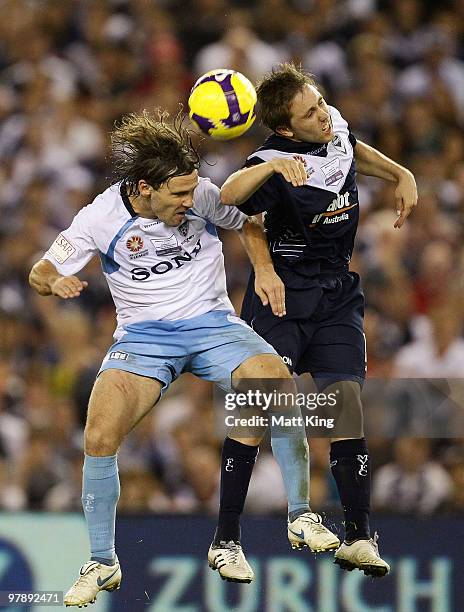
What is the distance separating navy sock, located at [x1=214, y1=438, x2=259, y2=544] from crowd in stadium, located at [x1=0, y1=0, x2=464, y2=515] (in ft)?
4.01

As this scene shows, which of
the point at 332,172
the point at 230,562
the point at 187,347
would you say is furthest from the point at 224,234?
the point at 230,562

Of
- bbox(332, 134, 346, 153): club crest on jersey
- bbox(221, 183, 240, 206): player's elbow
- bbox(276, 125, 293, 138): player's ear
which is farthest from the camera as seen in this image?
bbox(332, 134, 346, 153): club crest on jersey

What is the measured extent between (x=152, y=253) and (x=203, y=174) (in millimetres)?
4620

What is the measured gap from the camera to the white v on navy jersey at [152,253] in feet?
21.7

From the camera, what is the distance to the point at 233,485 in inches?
257

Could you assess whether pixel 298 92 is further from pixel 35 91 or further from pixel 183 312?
pixel 35 91

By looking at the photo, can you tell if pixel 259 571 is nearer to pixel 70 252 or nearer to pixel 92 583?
pixel 92 583

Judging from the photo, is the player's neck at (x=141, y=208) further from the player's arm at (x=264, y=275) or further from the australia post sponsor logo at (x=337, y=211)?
the australia post sponsor logo at (x=337, y=211)

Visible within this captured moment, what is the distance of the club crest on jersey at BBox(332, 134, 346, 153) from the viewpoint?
6703 millimetres

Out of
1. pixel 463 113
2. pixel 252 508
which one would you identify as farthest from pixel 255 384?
pixel 463 113

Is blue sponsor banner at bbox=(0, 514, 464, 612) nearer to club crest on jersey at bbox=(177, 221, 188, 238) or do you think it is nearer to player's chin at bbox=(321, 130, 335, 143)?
club crest on jersey at bbox=(177, 221, 188, 238)

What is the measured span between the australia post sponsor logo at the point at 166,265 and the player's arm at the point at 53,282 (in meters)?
0.36

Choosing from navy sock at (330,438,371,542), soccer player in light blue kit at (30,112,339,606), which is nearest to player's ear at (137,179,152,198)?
soccer player in light blue kit at (30,112,339,606)

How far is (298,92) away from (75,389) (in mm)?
4032
